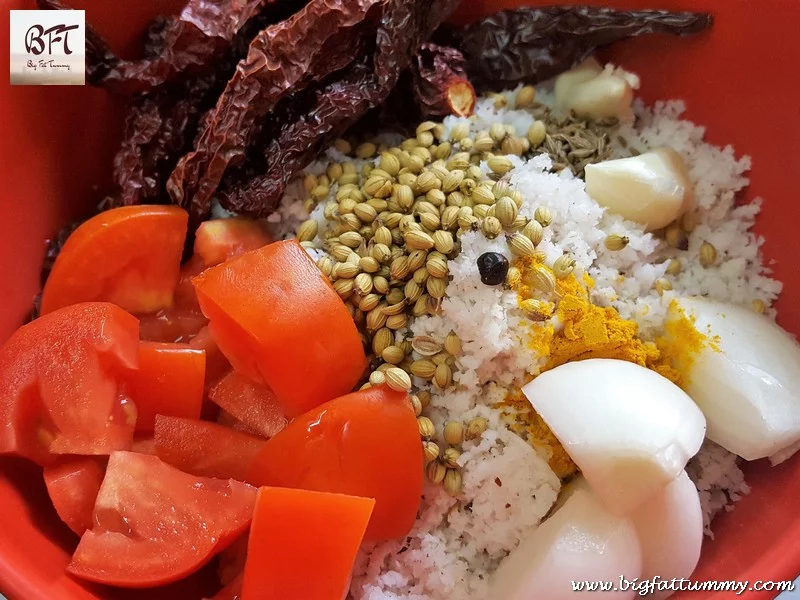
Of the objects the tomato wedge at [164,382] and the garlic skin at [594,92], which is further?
the garlic skin at [594,92]

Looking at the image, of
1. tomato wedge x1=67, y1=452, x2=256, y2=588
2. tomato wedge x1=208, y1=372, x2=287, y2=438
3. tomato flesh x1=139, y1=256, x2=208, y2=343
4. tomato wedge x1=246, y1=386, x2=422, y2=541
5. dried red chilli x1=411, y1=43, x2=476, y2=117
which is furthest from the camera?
dried red chilli x1=411, y1=43, x2=476, y2=117

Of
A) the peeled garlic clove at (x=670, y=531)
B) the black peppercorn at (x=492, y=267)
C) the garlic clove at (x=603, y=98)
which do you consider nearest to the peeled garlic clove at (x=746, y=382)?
the peeled garlic clove at (x=670, y=531)

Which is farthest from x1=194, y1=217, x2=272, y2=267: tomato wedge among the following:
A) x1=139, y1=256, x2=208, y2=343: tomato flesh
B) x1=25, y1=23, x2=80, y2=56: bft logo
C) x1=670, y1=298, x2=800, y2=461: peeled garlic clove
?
x1=670, y1=298, x2=800, y2=461: peeled garlic clove

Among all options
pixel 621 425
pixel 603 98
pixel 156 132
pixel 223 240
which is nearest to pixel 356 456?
pixel 621 425

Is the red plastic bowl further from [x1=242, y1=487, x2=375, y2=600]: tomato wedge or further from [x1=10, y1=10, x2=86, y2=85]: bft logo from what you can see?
[x1=242, y1=487, x2=375, y2=600]: tomato wedge

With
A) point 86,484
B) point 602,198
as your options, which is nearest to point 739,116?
point 602,198

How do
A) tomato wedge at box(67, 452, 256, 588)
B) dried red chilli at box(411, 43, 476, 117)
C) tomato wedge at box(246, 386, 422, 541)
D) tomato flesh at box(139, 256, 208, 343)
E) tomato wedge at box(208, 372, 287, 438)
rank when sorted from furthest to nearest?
dried red chilli at box(411, 43, 476, 117) → tomato flesh at box(139, 256, 208, 343) → tomato wedge at box(208, 372, 287, 438) → tomato wedge at box(246, 386, 422, 541) → tomato wedge at box(67, 452, 256, 588)

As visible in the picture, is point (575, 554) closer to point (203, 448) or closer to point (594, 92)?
point (203, 448)

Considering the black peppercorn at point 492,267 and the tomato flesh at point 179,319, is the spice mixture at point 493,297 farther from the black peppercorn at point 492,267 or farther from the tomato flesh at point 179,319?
the tomato flesh at point 179,319
